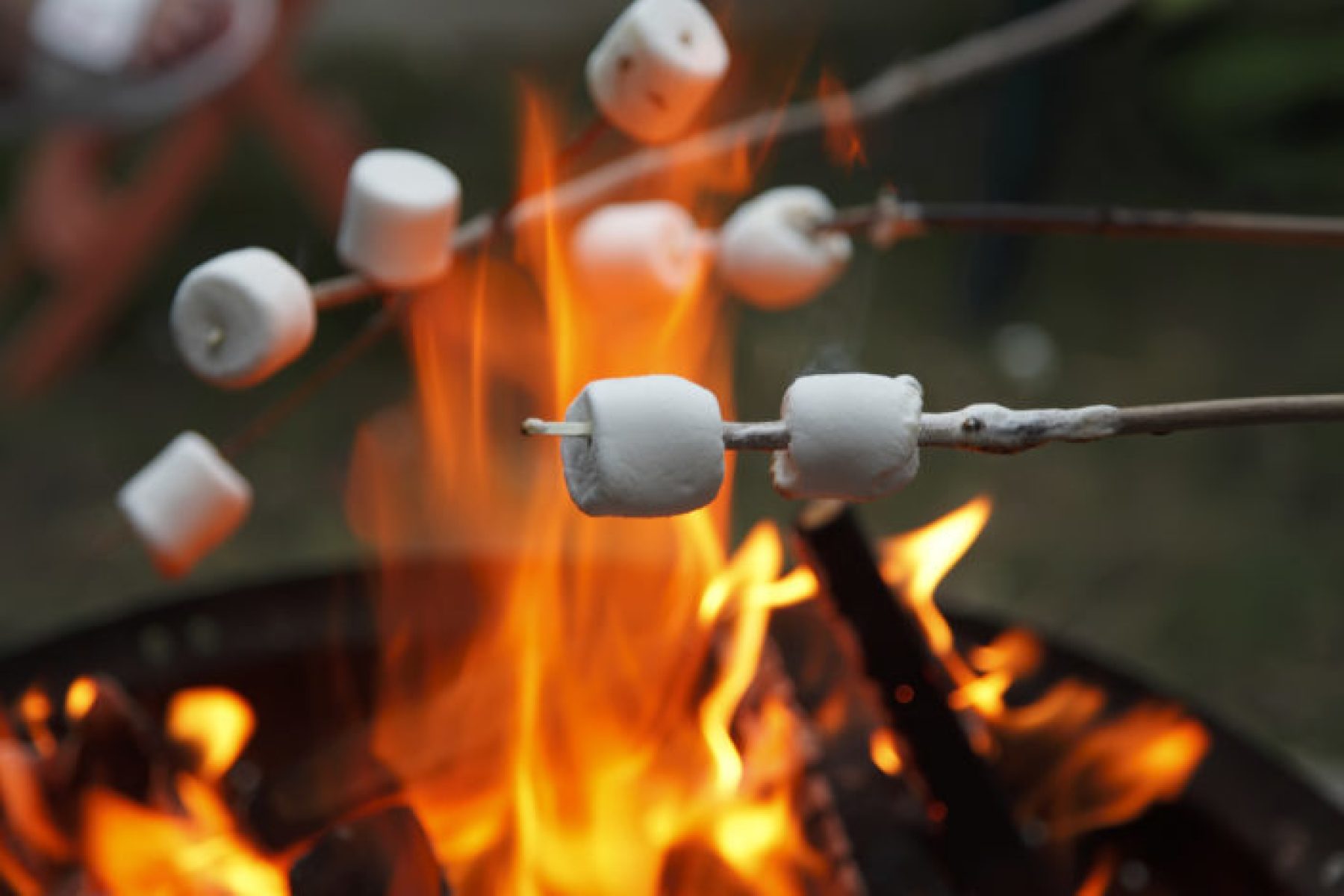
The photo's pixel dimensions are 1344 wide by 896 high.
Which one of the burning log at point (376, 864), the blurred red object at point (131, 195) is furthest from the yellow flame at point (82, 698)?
the blurred red object at point (131, 195)

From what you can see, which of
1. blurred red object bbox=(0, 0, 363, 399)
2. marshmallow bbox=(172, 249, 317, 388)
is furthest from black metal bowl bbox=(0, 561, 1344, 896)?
blurred red object bbox=(0, 0, 363, 399)

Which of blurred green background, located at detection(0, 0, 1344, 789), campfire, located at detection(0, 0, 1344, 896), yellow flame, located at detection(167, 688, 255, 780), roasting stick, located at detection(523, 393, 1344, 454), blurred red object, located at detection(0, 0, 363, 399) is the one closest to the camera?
roasting stick, located at detection(523, 393, 1344, 454)

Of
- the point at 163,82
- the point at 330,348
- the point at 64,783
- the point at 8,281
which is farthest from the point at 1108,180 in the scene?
the point at 64,783

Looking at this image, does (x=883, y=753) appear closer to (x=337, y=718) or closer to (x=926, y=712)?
(x=926, y=712)

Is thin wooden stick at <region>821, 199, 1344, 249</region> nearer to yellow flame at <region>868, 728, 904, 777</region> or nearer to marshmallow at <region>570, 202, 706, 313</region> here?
marshmallow at <region>570, 202, 706, 313</region>

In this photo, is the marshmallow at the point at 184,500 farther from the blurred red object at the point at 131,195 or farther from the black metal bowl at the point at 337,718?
the blurred red object at the point at 131,195

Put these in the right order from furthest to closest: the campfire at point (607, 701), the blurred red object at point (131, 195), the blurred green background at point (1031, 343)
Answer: the blurred red object at point (131, 195)
the blurred green background at point (1031, 343)
the campfire at point (607, 701)

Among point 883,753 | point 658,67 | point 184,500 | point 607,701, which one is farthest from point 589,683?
point 658,67

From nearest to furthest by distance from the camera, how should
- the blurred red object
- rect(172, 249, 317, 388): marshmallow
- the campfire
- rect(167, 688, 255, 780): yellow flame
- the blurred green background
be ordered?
rect(172, 249, 317, 388): marshmallow < the campfire < rect(167, 688, 255, 780): yellow flame < the blurred green background < the blurred red object
